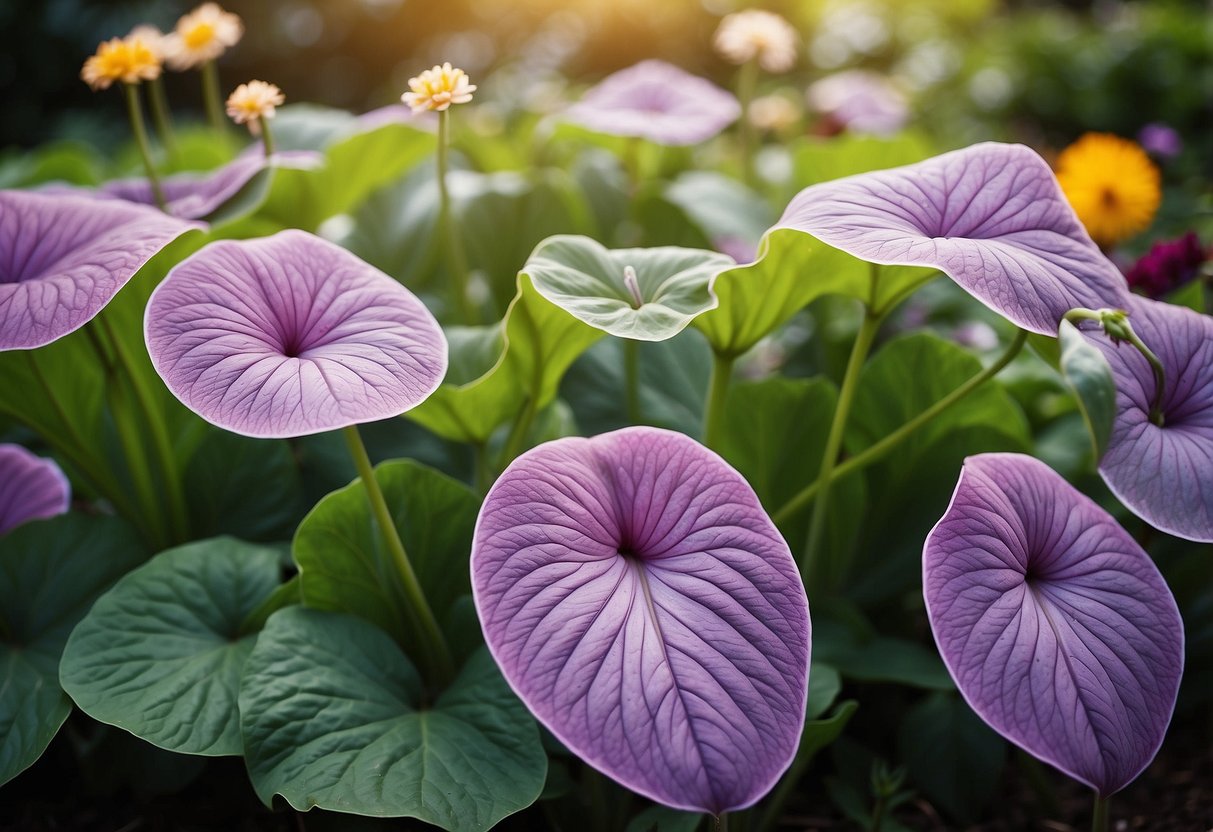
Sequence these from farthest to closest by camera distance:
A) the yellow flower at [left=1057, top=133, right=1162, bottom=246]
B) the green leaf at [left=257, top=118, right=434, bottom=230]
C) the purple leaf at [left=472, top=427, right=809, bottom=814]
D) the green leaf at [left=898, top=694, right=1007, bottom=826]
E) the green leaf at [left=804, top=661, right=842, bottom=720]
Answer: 1. the yellow flower at [left=1057, top=133, right=1162, bottom=246]
2. the green leaf at [left=257, top=118, right=434, bottom=230]
3. the green leaf at [left=898, top=694, right=1007, bottom=826]
4. the green leaf at [left=804, top=661, right=842, bottom=720]
5. the purple leaf at [left=472, top=427, right=809, bottom=814]

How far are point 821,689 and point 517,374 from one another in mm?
408

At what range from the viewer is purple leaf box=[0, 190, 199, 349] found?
74 centimetres

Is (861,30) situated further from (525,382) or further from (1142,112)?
(525,382)

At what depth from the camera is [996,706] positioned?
2.10 ft

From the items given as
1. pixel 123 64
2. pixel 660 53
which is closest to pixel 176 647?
pixel 123 64

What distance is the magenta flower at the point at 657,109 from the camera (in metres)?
1.25

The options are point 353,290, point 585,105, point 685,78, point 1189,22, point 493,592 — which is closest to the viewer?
point 493,592

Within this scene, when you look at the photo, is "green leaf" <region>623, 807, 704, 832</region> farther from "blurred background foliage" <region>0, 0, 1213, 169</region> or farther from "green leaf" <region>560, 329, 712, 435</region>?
"blurred background foliage" <region>0, 0, 1213, 169</region>

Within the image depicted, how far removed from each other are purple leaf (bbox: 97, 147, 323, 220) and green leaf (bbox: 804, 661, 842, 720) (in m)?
0.79

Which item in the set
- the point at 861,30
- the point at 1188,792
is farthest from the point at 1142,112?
the point at 1188,792

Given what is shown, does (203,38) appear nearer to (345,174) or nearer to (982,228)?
(345,174)

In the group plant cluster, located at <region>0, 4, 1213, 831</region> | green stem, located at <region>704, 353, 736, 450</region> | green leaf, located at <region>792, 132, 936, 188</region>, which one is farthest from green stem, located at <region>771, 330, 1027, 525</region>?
green leaf, located at <region>792, 132, 936, 188</region>

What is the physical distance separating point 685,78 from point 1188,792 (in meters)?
1.24

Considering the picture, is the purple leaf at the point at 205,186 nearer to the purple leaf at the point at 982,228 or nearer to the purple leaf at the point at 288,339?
the purple leaf at the point at 288,339
